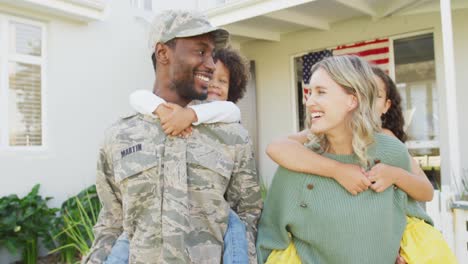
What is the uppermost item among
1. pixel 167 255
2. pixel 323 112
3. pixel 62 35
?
pixel 62 35

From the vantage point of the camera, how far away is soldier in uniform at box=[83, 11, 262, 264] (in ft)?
4.82

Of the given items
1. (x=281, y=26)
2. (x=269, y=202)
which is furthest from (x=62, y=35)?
(x=269, y=202)

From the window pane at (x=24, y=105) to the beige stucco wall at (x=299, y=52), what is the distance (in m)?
3.50

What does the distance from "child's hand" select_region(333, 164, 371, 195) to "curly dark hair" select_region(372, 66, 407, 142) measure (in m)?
0.76

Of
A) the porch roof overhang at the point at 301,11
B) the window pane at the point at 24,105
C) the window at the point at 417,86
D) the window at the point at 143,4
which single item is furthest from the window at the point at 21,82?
the window at the point at 417,86

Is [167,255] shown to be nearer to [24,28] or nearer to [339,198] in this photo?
[339,198]

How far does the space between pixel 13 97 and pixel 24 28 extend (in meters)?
0.90

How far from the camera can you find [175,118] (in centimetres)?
150

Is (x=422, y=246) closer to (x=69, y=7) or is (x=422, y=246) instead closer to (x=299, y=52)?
(x=69, y=7)

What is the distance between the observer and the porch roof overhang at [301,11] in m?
5.30

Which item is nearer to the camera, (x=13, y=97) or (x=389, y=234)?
(x=389, y=234)

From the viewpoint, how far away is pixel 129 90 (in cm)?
656

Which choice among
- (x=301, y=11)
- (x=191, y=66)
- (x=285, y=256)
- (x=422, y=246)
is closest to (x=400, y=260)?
(x=422, y=246)

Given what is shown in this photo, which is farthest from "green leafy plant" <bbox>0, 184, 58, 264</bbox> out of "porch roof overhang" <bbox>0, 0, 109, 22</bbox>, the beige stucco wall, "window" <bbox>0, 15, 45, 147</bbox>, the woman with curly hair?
the woman with curly hair
